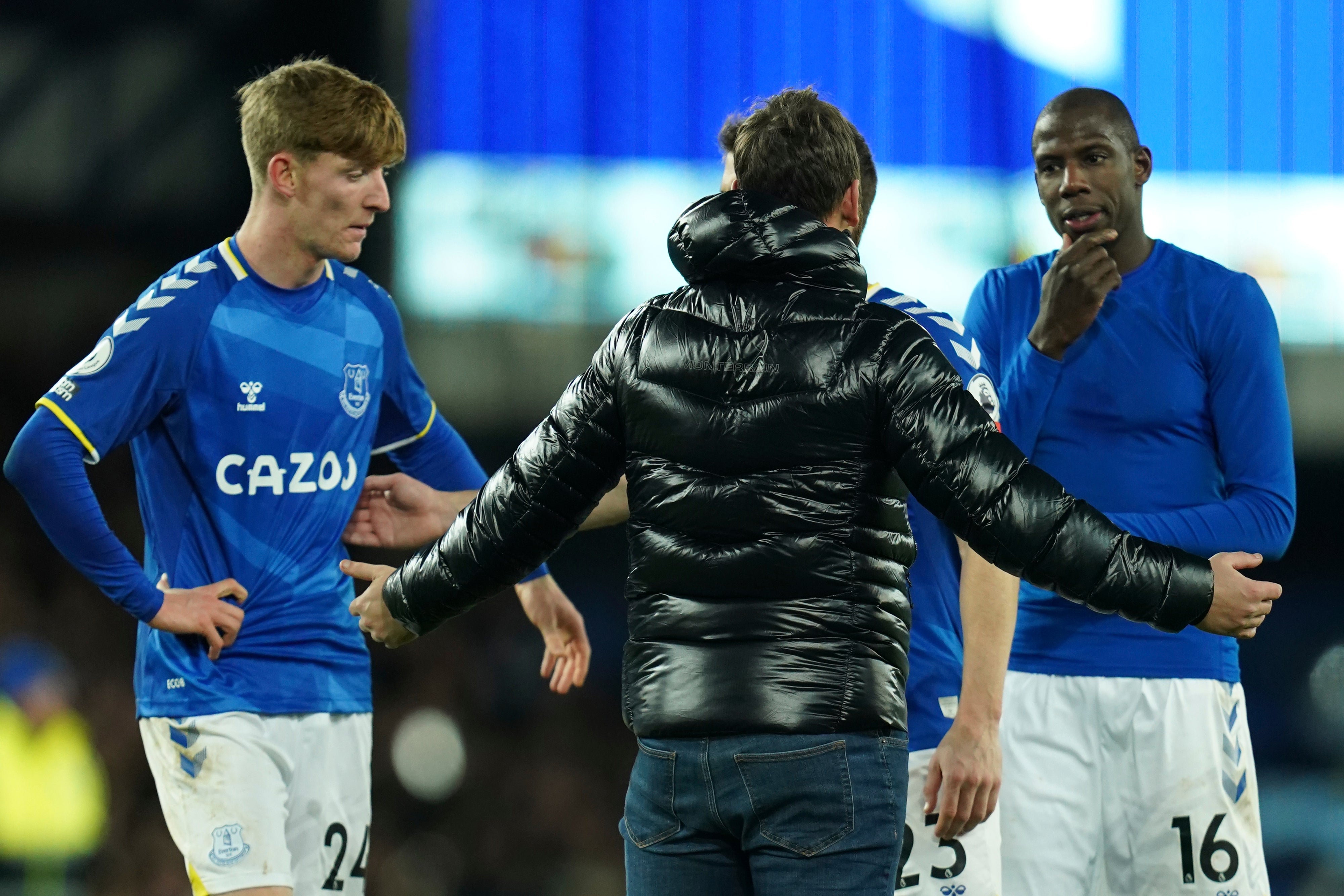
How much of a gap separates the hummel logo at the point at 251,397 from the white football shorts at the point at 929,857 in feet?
5.20

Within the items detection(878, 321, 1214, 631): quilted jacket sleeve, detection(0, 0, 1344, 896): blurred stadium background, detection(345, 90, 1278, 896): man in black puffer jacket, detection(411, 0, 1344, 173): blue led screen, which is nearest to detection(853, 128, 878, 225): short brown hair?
detection(345, 90, 1278, 896): man in black puffer jacket

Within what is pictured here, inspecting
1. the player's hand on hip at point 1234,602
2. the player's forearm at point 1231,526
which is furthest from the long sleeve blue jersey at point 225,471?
the player's hand on hip at point 1234,602

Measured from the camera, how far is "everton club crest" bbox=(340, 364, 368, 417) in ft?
11.6

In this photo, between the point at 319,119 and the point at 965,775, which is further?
the point at 319,119

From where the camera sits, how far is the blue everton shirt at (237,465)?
3.28 metres

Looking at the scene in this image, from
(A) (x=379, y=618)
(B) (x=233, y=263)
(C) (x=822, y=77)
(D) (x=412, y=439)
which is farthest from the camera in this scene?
(C) (x=822, y=77)

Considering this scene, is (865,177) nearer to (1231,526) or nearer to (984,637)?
(984,637)

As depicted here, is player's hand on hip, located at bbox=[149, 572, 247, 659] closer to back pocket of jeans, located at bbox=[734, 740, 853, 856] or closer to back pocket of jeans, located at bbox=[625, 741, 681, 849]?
back pocket of jeans, located at bbox=[625, 741, 681, 849]

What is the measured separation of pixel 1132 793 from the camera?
10.7ft

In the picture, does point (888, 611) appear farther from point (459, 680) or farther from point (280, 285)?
point (459, 680)

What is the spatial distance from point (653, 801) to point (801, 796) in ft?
0.77

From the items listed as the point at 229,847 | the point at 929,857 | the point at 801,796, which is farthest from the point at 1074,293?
the point at 229,847

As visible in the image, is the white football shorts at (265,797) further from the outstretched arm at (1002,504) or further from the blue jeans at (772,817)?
the outstretched arm at (1002,504)

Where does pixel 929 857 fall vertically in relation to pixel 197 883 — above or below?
above
